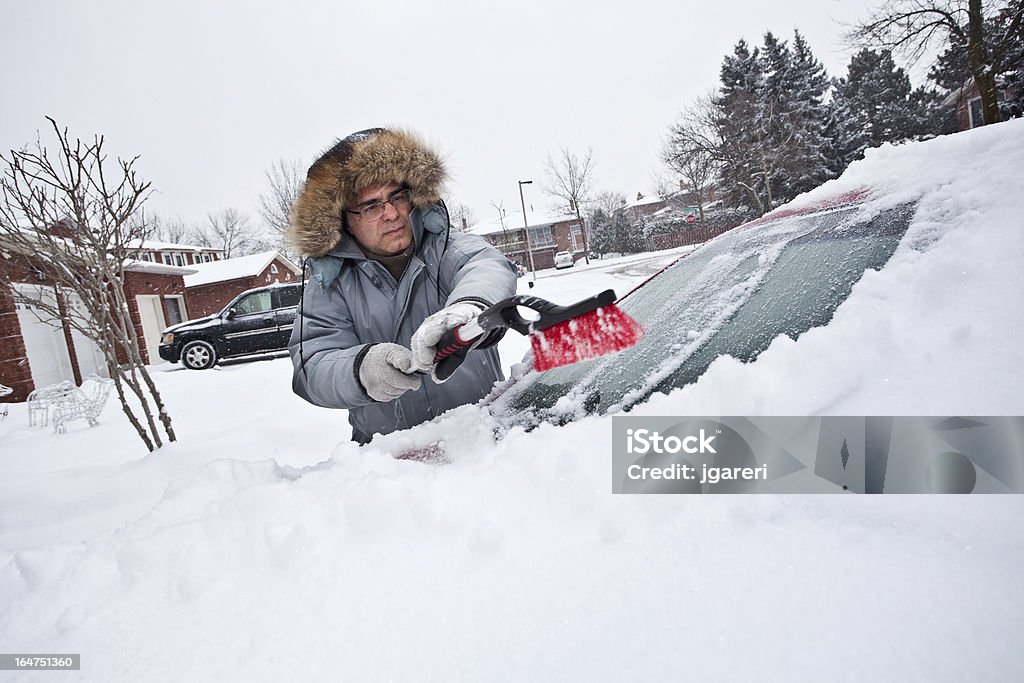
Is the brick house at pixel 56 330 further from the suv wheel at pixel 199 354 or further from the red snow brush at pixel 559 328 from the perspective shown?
the red snow brush at pixel 559 328

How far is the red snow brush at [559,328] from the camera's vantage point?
133cm

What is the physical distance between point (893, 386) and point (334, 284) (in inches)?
68.3

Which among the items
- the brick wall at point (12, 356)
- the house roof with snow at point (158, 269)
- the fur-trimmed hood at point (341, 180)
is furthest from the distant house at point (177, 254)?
the fur-trimmed hood at point (341, 180)

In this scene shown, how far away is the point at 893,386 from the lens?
923mm

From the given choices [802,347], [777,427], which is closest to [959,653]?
[777,427]

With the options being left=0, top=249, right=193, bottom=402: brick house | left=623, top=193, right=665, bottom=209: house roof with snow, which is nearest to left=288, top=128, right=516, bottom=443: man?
left=0, top=249, right=193, bottom=402: brick house

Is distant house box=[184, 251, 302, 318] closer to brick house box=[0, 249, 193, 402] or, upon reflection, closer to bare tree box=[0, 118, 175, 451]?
brick house box=[0, 249, 193, 402]

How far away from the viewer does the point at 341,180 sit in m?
1.92

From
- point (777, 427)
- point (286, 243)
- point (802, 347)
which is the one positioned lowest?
point (777, 427)

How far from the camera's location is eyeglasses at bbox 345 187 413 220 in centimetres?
196

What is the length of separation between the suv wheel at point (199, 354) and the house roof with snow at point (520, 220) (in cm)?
3243

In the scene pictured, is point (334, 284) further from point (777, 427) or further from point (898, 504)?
point (898, 504)

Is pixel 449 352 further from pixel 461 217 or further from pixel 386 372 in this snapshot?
pixel 461 217

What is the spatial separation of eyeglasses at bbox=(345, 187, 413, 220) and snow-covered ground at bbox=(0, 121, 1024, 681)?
103cm
